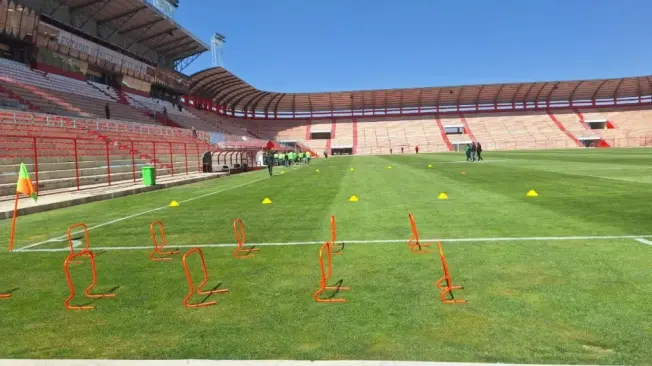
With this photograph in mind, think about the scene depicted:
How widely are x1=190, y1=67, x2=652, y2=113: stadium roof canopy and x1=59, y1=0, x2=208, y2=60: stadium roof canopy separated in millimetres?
16555

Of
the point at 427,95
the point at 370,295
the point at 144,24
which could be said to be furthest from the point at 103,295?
the point at 427,95

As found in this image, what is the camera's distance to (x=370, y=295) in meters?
4.75

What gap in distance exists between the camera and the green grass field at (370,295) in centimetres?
354

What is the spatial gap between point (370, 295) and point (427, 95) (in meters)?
94.5

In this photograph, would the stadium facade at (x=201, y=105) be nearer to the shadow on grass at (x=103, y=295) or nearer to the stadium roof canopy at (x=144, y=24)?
the stadium roof canopy at (x=144, y=24)

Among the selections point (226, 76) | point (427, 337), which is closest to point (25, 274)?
point (427, 337)

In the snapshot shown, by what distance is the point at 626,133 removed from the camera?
8281cm

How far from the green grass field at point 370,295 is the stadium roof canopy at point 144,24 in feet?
147

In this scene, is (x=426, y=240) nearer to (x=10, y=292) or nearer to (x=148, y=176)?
(x=10, y=292)

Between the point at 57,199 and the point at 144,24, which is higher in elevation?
the point at 144,24

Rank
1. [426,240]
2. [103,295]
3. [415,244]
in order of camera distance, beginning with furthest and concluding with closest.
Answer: [426,240]
[415,244]
[103,295]

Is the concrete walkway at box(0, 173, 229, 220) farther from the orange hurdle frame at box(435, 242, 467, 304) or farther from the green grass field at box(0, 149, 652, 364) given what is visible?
the orange hurdle frame at box(435, 242, 467, 304)

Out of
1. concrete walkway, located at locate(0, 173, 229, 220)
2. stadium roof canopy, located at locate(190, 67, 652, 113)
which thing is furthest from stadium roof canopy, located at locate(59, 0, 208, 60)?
concrete walkway, located at locate(0, 173, 229, 220)

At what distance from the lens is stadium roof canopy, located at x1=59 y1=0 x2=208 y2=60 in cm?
4662
